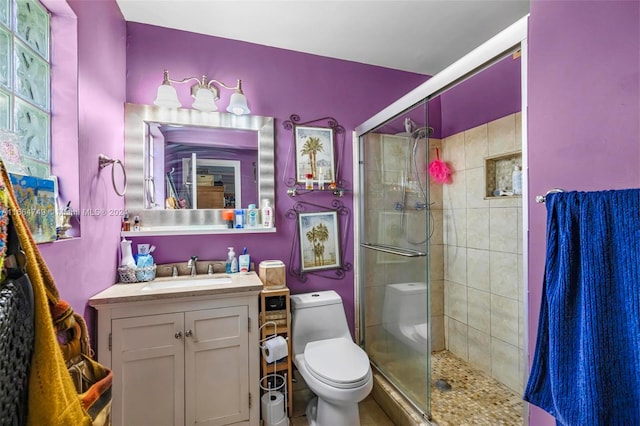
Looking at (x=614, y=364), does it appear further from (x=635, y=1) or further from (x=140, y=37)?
(x=140, y=37)

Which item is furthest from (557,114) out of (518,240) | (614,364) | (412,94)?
(518,240)

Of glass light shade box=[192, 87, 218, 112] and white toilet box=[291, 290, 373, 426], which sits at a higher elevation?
glass light shade box=[192, 87, 218, 112]

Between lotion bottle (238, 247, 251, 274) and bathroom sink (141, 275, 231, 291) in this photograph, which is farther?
lotion bottle (238, 247, 251, 274)

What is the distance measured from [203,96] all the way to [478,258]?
7.74 ft

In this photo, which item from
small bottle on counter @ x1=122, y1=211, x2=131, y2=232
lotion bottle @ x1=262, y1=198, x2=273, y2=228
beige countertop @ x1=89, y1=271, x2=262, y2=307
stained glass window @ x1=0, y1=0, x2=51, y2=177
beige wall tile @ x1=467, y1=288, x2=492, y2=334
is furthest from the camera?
beige wall tile @ x1=467, y1=288, x2=492, y2=334

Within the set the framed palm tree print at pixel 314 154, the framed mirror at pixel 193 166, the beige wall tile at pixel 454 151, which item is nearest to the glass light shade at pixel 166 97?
the framed mirror at pixel 193 166

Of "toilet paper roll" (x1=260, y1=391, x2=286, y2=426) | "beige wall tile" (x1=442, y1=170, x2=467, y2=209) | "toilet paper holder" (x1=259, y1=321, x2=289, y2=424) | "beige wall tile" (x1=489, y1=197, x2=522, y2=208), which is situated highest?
"beige wall tile" (x1=442, y1=170, x2=467, y2=209)

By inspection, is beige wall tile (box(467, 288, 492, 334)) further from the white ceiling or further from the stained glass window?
the stained glass window

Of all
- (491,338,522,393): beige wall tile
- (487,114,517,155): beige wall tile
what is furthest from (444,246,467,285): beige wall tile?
(487,114,517,155): beige wall tile

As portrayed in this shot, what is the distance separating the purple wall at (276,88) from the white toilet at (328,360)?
0.26 metres

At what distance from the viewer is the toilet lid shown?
1.52 m

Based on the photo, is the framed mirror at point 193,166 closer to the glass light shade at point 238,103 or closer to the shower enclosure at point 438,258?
the glass light shade at point 238,103

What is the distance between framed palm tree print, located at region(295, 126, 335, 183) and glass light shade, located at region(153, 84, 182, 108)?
85 centimetres

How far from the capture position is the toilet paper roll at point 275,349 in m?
1.69
